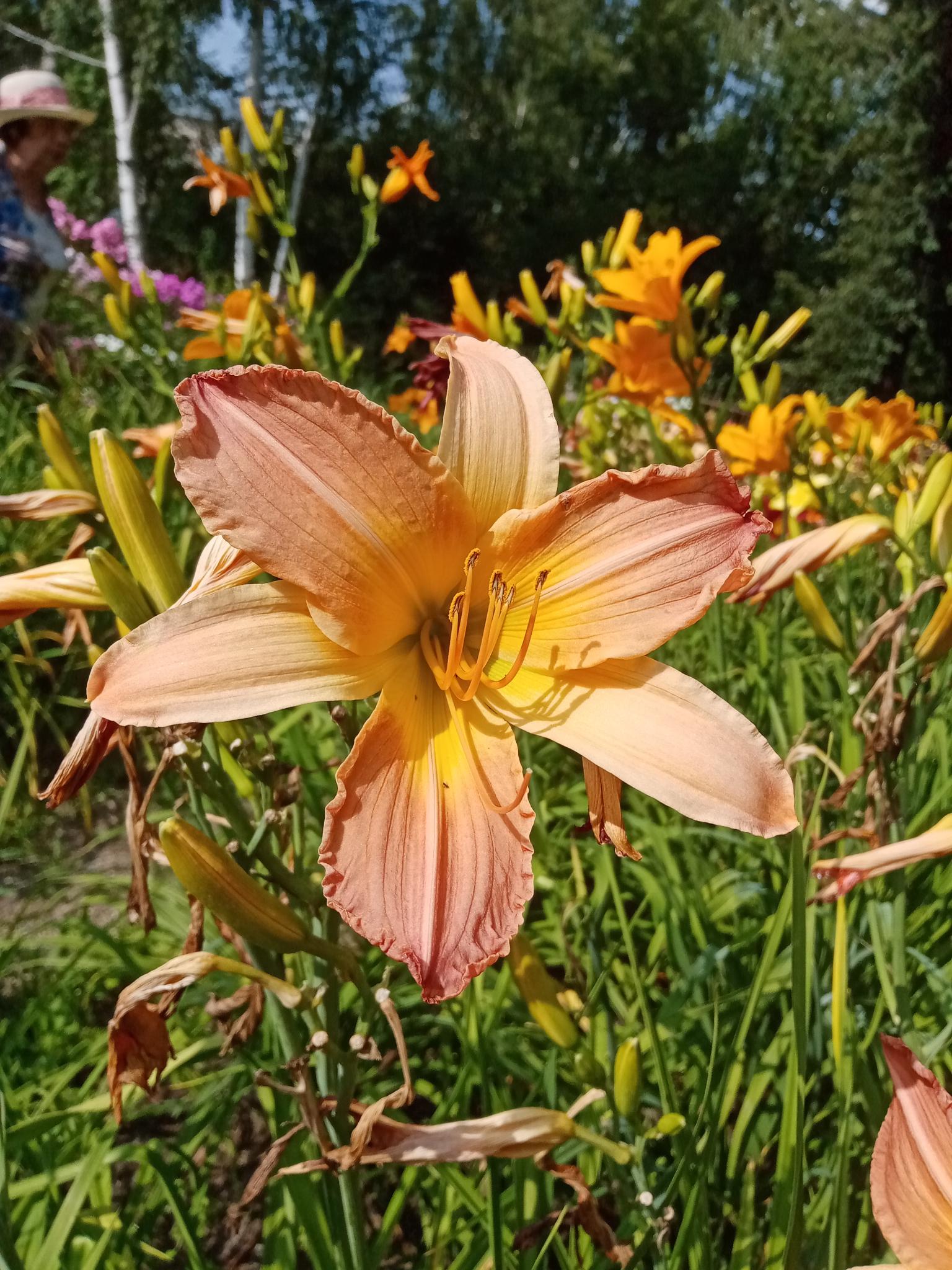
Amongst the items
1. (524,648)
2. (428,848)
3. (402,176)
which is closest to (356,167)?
(402,176)

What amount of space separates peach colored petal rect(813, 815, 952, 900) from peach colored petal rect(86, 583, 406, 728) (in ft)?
1.60

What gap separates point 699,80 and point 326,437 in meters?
21.8

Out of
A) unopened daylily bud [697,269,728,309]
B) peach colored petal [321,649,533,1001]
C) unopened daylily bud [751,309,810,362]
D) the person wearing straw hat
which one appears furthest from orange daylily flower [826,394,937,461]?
the person wearing straw hat

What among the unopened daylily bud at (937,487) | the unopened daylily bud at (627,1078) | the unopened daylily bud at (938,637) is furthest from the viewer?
the unopened daylily bud at (937,487)

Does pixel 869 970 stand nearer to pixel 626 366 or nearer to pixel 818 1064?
pixel 818 1064

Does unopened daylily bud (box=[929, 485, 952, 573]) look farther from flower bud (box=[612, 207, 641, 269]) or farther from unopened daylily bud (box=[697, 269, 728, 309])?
flower bud (box=[612, 207, 641, 269])

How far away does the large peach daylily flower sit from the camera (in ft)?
1.71

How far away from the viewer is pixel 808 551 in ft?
3.27

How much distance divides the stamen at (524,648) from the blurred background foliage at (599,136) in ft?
42.1

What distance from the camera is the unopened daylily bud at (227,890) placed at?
0.54 metres

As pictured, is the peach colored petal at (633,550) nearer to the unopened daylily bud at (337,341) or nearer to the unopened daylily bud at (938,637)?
the unopened daylily bud at (938,637)

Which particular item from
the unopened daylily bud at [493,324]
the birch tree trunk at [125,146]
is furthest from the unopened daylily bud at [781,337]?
the birch tree trunk at [125,146]

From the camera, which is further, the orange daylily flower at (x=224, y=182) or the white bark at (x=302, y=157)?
the white bark at (x=302, y=157)

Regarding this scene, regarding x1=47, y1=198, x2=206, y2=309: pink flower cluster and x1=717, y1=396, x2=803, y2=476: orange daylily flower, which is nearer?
x1=717, y1=396, x2=803, y2=476: orange daylily flower
